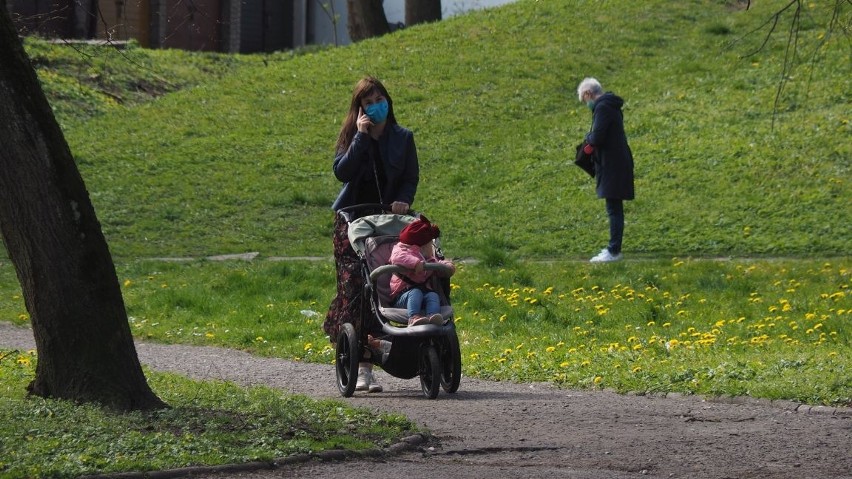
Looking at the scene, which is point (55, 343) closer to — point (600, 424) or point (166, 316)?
point (600, 424)

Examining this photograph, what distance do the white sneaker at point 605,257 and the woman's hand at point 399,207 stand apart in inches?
244

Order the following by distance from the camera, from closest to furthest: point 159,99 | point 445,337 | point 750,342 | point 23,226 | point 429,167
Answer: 1. point 23,226
2. point 445,337
3. point 750,342
4. point 429,167
5. point 159,99

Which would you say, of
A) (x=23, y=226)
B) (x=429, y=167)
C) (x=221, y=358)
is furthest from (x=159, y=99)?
(x=23, y=226)

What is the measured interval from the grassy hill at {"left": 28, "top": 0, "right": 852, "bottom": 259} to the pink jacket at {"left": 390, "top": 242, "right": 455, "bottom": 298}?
20.0 ft

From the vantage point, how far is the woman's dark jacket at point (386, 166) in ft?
30.5

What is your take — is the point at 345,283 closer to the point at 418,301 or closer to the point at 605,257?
the point at 418,301

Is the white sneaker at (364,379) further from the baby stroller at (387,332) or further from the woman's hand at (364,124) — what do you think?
the woman's hand at (364,124)

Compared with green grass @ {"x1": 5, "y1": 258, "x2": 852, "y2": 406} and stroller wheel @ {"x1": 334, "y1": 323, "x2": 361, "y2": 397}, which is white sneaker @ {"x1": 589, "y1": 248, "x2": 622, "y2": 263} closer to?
green grass @ {"x1": 5, "y1": 258, "x2": 852, "y2": 406}

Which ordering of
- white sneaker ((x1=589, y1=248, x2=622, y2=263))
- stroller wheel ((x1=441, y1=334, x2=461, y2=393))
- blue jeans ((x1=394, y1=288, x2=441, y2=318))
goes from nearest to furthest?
stroller wheel ((x1=441, y1=334, x2=461, y2=393))
blue jeans ((x1=394, y1=288, x2=441, y2=318))
white sneaker ((x1=589, y1=248, x2=622, y2=263))

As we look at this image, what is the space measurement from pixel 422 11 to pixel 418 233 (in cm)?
2205

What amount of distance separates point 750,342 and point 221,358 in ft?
14.1

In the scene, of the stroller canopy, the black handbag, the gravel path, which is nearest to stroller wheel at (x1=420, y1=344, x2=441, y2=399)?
the gravel path

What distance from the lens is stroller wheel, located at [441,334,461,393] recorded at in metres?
8.60

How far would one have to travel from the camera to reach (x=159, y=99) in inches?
984
